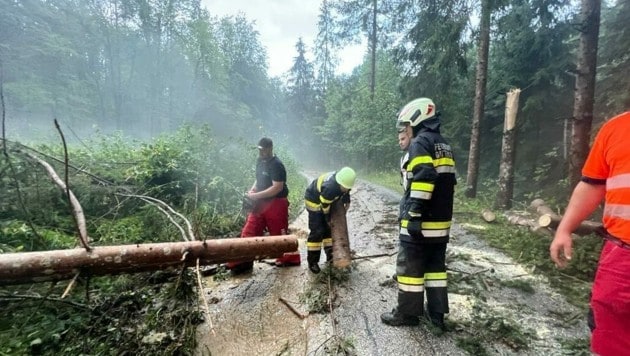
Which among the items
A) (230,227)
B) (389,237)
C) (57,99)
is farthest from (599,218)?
(57,99)

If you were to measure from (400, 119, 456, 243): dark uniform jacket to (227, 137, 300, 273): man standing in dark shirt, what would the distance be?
7.21 feet

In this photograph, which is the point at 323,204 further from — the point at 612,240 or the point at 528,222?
the point at 528,222

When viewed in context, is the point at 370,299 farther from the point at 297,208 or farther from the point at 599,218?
the point at 297,208

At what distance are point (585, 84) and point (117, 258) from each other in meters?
7.78

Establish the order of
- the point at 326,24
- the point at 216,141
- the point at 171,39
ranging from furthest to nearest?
the point at 171,39 → the point at 326,24 → the point at 216,141

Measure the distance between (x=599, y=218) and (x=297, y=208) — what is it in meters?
7.14

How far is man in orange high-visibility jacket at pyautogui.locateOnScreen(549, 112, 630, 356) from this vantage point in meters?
1.45

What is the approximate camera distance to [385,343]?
9.26 ft

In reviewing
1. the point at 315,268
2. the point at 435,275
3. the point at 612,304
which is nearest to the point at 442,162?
the point at 435,275

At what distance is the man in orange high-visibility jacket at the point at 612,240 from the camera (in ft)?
4.76

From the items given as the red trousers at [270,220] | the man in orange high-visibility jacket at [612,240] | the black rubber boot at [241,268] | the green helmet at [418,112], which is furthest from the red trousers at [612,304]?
the black rubber boot at [241,268]

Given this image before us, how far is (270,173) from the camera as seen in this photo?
15.7 feet

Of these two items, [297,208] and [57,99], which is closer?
[297,208]

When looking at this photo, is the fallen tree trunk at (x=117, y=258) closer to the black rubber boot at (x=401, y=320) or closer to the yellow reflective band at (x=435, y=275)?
the black rubber boot at (x=401, y=320)
